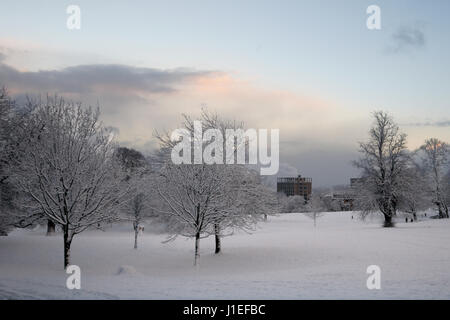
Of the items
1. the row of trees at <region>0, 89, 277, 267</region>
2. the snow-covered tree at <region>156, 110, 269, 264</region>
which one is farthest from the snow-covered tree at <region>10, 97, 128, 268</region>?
the snow-covered tree at <region>156, 110, 269, 264</region>

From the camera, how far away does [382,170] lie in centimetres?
4019

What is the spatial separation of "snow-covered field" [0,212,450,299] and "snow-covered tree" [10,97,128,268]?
120 inches

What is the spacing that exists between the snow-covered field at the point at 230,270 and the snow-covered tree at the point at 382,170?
8.93 metres

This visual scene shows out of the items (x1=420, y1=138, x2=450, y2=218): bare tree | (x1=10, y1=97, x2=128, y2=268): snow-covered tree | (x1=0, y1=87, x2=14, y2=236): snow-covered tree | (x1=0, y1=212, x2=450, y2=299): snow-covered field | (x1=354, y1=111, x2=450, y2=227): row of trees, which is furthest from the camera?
(x1=420, y1=138, x2=450, y2=218): bare tree

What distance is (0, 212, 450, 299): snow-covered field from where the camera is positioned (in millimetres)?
11828

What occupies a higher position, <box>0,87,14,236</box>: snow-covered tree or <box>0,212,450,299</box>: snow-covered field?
<box>0,87,14,236</box>: snow-covered tree

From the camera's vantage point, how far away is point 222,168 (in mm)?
20562

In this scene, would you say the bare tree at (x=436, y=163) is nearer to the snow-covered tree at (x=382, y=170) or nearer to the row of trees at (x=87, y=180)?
the snow-covered tree at (x=382, y=170)

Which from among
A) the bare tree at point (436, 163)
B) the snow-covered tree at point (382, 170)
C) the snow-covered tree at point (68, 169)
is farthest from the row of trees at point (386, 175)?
the snow-covered tree at point (68, 169)

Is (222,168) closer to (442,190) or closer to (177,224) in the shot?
(177,224)

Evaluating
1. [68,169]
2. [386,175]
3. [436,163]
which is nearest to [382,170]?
[386,175]

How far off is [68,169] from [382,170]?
32.8 meters

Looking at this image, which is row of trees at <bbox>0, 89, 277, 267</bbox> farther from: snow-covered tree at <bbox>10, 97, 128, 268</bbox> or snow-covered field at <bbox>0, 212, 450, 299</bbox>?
snow-covered field at <bbox>0, 212, 450, 299</bbox>

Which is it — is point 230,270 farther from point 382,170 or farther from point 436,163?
point 436,163
